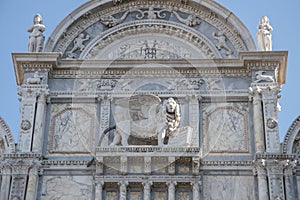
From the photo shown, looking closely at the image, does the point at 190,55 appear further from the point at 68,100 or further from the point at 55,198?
the point at 55,198

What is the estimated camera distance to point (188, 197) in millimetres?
15930

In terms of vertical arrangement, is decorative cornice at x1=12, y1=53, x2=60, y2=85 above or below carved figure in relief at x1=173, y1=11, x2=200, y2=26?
below

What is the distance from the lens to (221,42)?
59.5 ft

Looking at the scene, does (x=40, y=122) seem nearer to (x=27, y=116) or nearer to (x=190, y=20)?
(x=27, y=116)

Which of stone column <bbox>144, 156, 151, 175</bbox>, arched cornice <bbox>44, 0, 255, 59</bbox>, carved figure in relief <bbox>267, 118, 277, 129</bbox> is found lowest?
stone column <bbox>144, 156, 151, 175</bbox>

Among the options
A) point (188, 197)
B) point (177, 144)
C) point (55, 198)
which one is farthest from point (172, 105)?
point (55, 198)

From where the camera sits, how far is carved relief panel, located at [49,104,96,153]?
16703 millimetres

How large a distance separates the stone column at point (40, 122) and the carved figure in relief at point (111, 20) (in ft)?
7.90

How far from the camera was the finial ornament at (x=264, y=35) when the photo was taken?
17.7m

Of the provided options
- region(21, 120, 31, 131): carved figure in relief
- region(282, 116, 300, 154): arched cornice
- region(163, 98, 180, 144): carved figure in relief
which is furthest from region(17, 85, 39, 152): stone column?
region(282, 116, 300, 154): arched cornice

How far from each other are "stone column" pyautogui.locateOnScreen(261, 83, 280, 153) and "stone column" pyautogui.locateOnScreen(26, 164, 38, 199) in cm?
483

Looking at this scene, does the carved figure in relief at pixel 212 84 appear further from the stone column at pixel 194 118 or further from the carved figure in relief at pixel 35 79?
the carved figure in relief at pixel 35 79

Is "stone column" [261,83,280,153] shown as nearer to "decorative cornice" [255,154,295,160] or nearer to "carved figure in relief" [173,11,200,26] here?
"decorative cornice" [255,154,295,160]

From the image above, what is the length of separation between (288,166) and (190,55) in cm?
370
